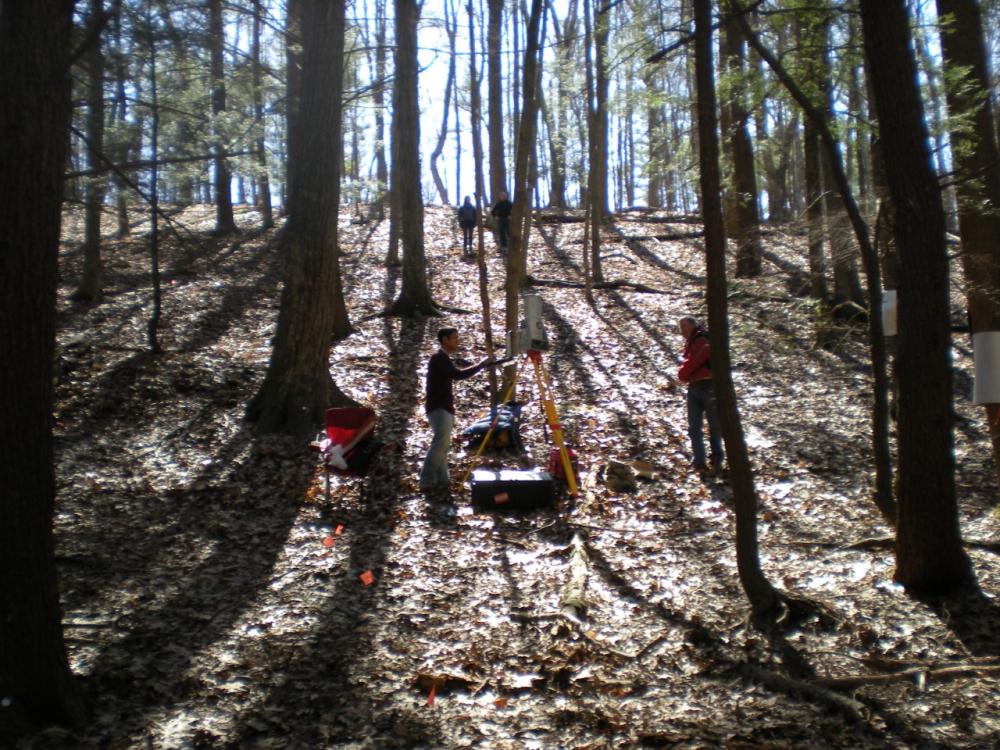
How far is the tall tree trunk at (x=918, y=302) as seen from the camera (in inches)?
219

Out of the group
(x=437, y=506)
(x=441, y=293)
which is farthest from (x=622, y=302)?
(x=437, y=506)

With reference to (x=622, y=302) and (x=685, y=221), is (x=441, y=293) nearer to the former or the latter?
(x=622, y=302)

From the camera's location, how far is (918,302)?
559 cm

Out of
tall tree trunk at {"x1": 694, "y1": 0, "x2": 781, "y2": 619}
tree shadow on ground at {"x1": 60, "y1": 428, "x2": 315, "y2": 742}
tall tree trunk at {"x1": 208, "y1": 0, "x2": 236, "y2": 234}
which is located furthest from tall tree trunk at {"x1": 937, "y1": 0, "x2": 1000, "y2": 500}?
tall tree trunk at {"x1": 208, "y1": 0, "x2": 236, "y2": 234}

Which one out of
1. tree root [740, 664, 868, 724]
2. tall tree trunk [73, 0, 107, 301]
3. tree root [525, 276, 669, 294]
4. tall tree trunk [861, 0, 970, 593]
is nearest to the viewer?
tree root [740, 664, 868, 724]

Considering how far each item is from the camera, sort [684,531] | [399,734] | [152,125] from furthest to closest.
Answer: [152,125] → [684,531] → [399,734]

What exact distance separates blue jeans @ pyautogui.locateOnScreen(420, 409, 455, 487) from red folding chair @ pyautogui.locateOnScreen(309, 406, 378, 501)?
0.76 m

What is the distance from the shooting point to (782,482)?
8.81 meters

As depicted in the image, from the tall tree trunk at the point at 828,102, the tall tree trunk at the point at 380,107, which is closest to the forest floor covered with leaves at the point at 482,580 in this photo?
the tall tree trunk at the point at 828,102

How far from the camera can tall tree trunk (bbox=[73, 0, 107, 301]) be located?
7242 millimetres

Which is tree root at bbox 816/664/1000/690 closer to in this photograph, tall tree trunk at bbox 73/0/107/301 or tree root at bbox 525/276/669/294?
tall tree trunk at bbox 73/0/107/301

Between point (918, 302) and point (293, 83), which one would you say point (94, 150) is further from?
point (293, 83)

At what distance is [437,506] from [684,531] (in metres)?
2.33

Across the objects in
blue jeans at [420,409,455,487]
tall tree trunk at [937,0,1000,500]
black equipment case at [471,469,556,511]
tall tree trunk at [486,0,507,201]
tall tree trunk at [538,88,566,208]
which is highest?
tall tree trunk at [538,88,566,208]
